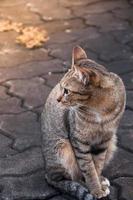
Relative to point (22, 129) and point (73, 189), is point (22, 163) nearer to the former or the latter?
point (22, 129)

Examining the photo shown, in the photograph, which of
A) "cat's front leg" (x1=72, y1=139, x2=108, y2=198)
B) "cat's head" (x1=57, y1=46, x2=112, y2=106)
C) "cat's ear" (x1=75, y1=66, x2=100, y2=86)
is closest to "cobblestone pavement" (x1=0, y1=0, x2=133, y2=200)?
"cat's front leg" (x1=72, y1=139, x2=108, y2=198)

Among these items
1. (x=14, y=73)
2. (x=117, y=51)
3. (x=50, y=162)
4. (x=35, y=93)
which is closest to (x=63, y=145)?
(x=50, y=162)

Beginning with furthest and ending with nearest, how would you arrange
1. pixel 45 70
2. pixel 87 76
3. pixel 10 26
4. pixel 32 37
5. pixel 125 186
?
1. pixel 10 26
2. pixel 32 37
3. pixel 45 70
4. pixel 125 186
5. pixel 87 76

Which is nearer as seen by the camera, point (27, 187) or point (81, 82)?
point (81, 82)

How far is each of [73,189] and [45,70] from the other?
2.03 metres

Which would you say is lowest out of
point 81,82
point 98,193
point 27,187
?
point 27,187

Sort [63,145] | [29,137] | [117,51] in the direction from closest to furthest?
[63,145], [29,137], [117,51]

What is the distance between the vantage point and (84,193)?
3525 mm

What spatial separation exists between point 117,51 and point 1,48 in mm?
1173

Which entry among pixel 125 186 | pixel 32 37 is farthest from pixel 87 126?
pixel 32 37

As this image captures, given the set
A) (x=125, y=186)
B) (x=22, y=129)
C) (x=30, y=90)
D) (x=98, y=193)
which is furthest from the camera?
(x=30, y=90)

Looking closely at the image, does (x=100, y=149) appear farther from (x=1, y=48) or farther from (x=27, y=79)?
(x=1, y=48)

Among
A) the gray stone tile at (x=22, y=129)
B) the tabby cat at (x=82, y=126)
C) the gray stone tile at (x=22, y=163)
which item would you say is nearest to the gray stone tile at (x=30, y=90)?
the gray stone tile at (x=22, y=129)

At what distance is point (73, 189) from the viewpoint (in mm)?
3582
